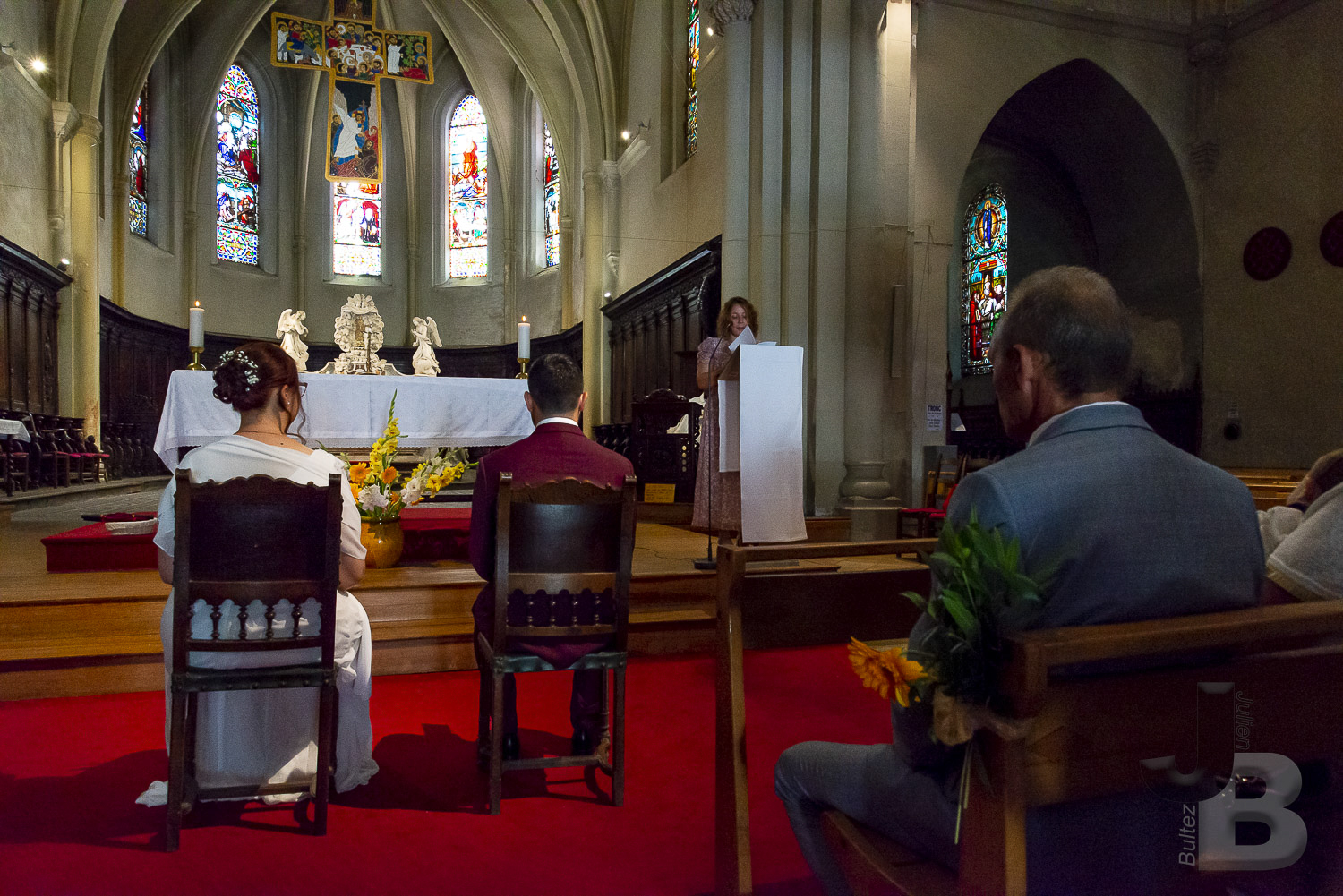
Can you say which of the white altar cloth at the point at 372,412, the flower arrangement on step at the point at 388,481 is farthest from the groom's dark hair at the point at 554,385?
the white altar cloth at the point at 372,412

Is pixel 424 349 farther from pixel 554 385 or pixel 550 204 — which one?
pixel 550 204

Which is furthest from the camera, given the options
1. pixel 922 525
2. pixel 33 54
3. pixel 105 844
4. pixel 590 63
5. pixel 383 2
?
pixel 383 2

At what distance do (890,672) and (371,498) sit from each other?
3494mm

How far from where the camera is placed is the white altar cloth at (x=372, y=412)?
5.06m

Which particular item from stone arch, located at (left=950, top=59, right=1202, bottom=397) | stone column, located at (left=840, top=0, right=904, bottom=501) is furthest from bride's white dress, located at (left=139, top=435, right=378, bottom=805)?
stone arch, located at (left=950, top=59, right=1202, bottom=397)

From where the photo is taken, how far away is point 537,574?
2.45 metres

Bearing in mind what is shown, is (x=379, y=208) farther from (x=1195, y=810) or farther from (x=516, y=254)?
(x=1195, y=810)

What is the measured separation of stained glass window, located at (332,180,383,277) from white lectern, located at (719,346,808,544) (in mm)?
15663

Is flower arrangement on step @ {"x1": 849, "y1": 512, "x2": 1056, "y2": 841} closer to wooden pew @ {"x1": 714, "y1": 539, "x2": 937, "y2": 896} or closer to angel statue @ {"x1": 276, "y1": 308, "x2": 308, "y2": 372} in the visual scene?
wooden pew @ {"x1": 714, "y1": 539, "x2": 937, "y2": 896}

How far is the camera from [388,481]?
424cm

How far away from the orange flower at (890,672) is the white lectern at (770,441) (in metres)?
3.06

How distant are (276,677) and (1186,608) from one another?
2106mm

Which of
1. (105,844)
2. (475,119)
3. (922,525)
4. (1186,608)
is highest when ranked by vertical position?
(475,119)

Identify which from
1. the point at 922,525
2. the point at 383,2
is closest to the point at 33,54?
the point at 383,2
